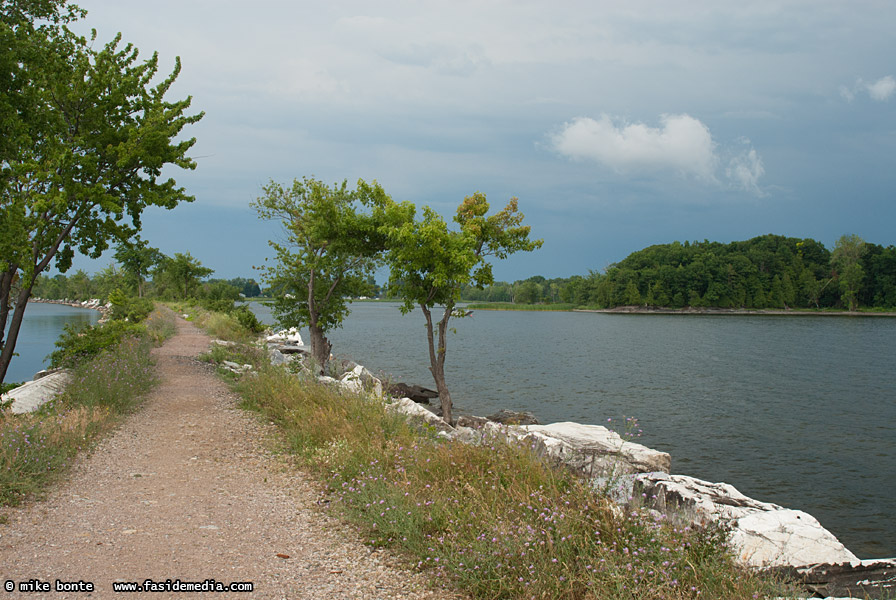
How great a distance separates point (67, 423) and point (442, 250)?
365 inches

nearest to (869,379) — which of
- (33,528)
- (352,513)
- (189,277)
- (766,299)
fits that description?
(352,513)

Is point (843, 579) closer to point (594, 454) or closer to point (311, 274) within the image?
point (594, 454)

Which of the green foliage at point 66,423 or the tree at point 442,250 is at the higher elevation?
the tree at point 442,250

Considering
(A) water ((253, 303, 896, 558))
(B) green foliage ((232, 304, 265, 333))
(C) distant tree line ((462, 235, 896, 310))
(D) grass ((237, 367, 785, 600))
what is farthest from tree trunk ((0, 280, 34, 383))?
(C) distant tree line ((462, 235, 896, 310))

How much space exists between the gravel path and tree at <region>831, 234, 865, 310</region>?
130 meters

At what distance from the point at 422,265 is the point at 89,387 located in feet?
27.2

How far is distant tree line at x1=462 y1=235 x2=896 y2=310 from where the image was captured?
114 meters

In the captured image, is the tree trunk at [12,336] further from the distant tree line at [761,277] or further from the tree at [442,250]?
the distant tree line at [761,277]

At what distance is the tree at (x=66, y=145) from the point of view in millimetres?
9516

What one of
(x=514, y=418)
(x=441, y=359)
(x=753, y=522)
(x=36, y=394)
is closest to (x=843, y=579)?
(x=753, y=522)

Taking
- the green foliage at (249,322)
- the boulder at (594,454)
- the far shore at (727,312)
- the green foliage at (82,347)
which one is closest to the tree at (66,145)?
the green foliage at (82,347)

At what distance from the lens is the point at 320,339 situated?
21844 mm

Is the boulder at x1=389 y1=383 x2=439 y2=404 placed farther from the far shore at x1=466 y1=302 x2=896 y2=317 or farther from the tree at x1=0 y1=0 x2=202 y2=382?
the far shore at x1=466 y1=302 x2=896 y2=317

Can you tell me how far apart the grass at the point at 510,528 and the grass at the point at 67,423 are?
9.76ft
